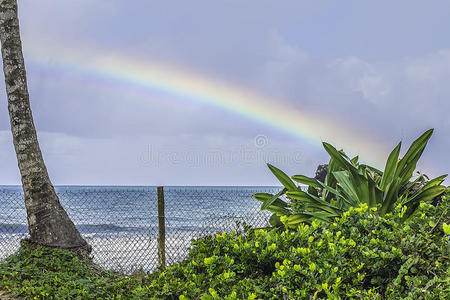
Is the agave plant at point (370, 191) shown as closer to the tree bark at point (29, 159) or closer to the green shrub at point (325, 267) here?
the green shrub at point (325, 267)

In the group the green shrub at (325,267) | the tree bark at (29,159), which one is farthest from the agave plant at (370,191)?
the tree bark at (29,159)

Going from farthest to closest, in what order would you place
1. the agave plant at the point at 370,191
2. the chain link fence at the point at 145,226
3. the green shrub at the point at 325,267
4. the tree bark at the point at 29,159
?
the chain link fence at the point at 145,226 → the tree bark at the point at 29,159 → the agave plant at the point at 370,191 → the green shrub at the point at 325,267

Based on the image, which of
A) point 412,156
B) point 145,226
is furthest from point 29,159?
point 412,156

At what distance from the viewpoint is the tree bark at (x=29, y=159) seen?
16.6 feet

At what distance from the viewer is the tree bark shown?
5.05 m

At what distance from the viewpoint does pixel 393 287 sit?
5.73 feet

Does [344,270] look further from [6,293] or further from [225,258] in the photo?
[6,293]

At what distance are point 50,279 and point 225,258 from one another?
9.35 ft

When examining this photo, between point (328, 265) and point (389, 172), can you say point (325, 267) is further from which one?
point (389, 172)

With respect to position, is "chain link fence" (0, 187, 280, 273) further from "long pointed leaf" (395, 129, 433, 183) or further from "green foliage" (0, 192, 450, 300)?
"long pointed leaf" (395, 129, 433, 183)

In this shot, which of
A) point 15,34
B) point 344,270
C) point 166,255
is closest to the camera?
point 344,270

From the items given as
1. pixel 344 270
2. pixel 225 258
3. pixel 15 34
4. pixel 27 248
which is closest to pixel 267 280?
pixel 225 258

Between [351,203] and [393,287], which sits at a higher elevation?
[351,203]

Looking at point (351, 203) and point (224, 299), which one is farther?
point (351, 203)
